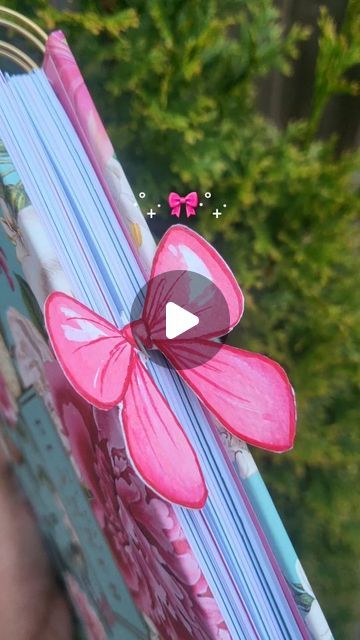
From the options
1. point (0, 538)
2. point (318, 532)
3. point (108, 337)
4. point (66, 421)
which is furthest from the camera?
point (318, 532)

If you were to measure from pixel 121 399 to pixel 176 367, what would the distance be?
41 millimetres

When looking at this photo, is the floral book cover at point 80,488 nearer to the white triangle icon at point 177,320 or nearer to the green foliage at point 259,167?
the white triangle icon at point 177,320

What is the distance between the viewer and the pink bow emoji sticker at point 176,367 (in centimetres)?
30

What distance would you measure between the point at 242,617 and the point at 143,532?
0.25 ft

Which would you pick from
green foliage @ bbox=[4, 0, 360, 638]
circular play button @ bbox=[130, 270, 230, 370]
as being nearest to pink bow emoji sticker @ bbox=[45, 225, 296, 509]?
circular play button @ bbox=[130, 270, 230, 370]

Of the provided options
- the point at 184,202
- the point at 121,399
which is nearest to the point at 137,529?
the point at 121,399

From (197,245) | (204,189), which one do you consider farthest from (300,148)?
(197,245)

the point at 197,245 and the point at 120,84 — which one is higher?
the point at 120,84

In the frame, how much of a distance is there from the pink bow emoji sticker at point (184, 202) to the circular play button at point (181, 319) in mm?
191

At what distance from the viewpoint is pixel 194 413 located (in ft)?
1.14

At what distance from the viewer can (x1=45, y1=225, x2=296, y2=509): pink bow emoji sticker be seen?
0.30 metres

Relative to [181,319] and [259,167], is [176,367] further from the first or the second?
[259,167]

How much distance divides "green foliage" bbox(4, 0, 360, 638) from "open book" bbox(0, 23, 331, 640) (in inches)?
4.8

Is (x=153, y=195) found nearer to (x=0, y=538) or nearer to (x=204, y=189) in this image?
(x=204, y=189)
